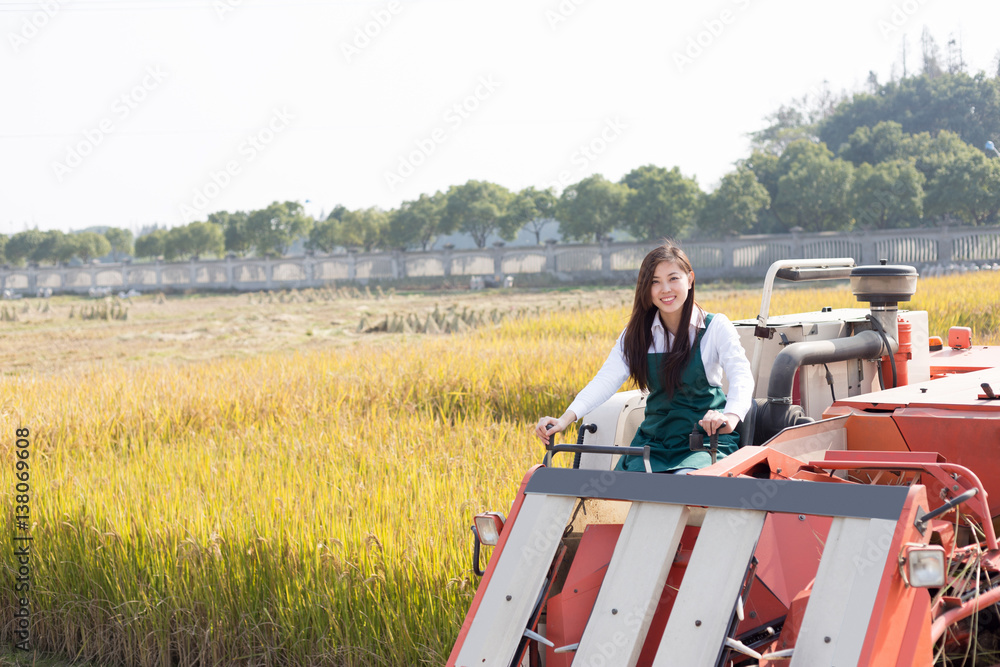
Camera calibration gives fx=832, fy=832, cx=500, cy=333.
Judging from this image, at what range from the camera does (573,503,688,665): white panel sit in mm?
2100

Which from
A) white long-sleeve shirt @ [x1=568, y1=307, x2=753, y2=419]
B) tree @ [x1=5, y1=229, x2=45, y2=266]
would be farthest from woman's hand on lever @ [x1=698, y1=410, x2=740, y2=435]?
tree @ [x1=5, y1=229, x2=45, y2=266]

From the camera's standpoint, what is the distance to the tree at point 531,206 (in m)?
51.2

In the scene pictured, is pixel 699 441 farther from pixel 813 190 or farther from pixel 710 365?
pixel 813 190

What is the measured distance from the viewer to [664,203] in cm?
3997

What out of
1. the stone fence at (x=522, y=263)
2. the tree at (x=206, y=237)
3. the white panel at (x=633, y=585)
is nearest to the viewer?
the white panel at (x=633, y=585)

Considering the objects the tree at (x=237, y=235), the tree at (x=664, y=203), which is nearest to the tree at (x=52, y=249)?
the tree at (x=237, y=235)

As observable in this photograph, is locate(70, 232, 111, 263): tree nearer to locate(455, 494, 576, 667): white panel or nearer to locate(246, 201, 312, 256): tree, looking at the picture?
locate(246, 201, 312, 256): tree

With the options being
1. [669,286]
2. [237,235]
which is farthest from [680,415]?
[237,235]

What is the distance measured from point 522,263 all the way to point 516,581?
1378 inches

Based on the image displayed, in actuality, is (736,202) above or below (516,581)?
above

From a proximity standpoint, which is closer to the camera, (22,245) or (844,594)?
(844,594)

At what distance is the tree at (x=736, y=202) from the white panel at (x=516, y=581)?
37.5 meters

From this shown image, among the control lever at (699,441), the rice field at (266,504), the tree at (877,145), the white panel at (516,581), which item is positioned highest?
the tree at (877,145)

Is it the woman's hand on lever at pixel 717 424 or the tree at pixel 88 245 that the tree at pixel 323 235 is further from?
the woman's hand on lever at pixel 717 424
